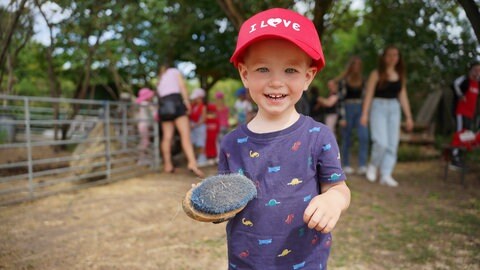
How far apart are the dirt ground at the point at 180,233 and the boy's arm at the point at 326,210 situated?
1.37 metres

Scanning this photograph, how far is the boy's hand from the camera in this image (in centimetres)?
122

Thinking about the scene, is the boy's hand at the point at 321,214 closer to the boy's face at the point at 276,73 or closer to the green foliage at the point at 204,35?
the boy's face at the point at 276,73

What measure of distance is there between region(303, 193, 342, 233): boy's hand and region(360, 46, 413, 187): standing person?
4212 mm

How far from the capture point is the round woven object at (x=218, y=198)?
123 cm

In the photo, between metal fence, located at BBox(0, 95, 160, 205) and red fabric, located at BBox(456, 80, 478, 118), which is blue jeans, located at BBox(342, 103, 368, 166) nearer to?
red fabric, located at BBox(456, 80, 478, 118)

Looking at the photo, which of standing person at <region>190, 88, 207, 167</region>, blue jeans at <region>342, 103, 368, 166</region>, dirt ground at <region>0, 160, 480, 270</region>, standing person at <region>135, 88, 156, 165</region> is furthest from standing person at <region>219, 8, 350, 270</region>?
standing person at <region>190, 88, 207, 167</region>

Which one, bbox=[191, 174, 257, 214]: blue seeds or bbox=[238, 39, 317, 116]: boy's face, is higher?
bbox=[238, 39, 317, 116]: boy's face

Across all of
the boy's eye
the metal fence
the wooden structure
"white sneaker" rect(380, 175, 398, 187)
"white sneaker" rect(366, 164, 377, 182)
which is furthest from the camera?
the wooden structure

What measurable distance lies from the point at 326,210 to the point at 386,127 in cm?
435

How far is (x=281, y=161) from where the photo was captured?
1.40 m

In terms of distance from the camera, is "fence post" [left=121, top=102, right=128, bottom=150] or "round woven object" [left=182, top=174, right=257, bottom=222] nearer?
"round woven object" [left=182, top=174, right=257, bottom=222]

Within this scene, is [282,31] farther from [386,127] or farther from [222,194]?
[386,127]

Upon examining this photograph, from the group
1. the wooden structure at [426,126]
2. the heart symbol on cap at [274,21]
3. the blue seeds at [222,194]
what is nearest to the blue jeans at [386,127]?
the wooden structure at [426,126]

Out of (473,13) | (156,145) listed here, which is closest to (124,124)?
(156,145)
